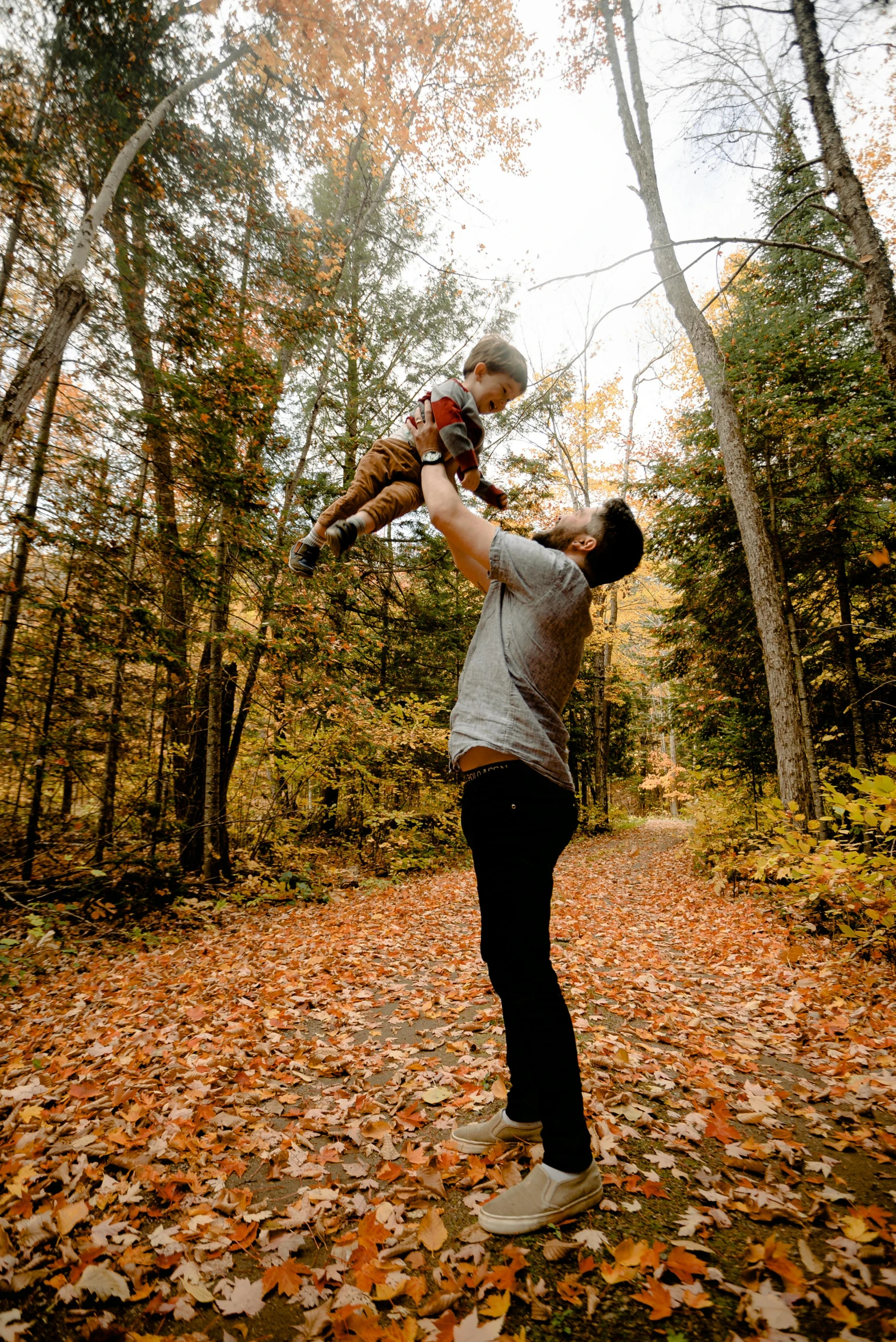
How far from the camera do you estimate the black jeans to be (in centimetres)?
183

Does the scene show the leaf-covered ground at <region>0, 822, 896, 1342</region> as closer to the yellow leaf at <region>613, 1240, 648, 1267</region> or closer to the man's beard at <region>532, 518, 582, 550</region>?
the yellow leaf at <region>613, 1240, 648, 1267</region>

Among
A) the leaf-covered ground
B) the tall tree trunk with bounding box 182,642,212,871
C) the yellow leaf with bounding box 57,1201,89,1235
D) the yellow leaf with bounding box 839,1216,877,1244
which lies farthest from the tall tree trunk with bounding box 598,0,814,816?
the tall tree trunk with bounding box 182,642,212,871

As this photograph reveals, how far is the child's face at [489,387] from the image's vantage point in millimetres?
2414

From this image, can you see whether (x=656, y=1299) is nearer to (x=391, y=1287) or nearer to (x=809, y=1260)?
(x=809, y=1260)

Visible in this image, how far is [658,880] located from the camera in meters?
10.5

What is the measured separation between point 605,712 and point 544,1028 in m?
17.9

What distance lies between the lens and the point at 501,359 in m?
2.41

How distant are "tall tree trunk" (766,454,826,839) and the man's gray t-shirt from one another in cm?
619

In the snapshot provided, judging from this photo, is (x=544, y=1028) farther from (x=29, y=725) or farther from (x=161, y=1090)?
(x=29, y=725)

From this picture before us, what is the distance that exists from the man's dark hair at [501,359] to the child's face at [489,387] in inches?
0.6

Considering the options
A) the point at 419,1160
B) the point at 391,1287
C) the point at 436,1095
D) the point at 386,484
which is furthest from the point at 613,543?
the point at 436,1095

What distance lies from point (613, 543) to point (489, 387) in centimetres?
95

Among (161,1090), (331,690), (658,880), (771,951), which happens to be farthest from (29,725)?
(658,880)

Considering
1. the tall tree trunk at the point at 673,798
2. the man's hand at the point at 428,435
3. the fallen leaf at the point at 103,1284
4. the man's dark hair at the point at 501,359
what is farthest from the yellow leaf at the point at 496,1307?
the tall tree trunk at the point at 673,798
